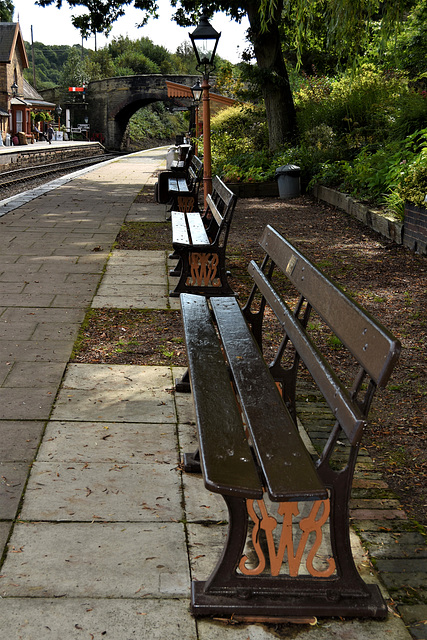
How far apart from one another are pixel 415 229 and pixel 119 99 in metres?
61.6

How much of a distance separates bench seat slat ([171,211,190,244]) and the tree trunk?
9573 mm

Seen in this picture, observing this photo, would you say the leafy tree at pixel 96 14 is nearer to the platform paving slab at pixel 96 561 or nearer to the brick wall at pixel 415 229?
the brick wall at pixel 415 229

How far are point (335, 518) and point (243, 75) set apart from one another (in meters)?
15.6

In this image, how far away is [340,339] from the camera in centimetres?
266

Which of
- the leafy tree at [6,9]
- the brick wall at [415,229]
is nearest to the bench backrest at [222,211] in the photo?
the brick wall at [415,229]

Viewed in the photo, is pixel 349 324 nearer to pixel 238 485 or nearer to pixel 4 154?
pixel 238 485

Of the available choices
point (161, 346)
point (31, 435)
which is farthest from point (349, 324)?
point (161, 346)

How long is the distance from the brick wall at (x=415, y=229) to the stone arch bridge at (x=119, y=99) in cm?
5484

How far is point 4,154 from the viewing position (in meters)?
30.8

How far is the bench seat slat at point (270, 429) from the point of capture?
2.10 meters

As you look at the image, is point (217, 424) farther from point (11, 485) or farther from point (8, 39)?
point (8, 39)

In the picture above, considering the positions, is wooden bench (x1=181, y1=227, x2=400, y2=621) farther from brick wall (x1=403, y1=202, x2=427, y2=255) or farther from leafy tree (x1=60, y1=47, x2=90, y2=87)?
leafy tree (x1=60, y1=47, x2=90, y2=87)

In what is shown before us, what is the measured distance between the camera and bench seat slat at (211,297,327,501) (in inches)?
82.7

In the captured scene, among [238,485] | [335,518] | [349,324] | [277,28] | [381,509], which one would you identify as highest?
[277,28]
